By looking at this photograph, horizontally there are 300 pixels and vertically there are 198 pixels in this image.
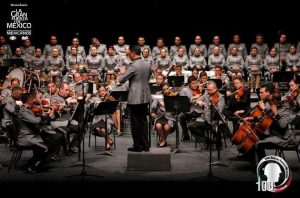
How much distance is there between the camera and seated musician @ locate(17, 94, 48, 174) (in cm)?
728

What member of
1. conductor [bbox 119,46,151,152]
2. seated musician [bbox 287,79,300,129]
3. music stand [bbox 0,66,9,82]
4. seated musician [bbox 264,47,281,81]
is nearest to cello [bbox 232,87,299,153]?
conductor [bbox 119,46,151,152]

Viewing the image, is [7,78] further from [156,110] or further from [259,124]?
[259,124]

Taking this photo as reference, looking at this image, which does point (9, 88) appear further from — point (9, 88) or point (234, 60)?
point (234, 60)

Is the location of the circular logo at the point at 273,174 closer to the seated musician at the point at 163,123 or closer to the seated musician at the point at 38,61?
the seated musician at the point at 163,123

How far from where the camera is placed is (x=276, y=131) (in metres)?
7.25

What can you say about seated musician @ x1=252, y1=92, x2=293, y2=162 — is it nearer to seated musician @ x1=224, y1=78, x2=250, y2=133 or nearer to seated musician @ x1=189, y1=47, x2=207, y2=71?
seated musician @ x1=224, y1=78, x2=250, y2=133

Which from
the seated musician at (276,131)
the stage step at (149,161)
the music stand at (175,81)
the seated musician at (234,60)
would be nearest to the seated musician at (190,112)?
the music stand at (175,81)

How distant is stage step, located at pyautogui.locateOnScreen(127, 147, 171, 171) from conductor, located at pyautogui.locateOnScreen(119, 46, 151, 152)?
163 millimetres

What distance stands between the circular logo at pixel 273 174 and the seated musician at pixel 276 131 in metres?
0.60

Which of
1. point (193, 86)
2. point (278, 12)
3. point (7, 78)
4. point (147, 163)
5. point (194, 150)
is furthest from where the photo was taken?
point (278, 12)

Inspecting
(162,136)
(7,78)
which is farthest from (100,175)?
(7,78)

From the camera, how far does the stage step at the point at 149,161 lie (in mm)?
7609

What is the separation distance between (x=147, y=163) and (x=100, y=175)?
31.5 inches
